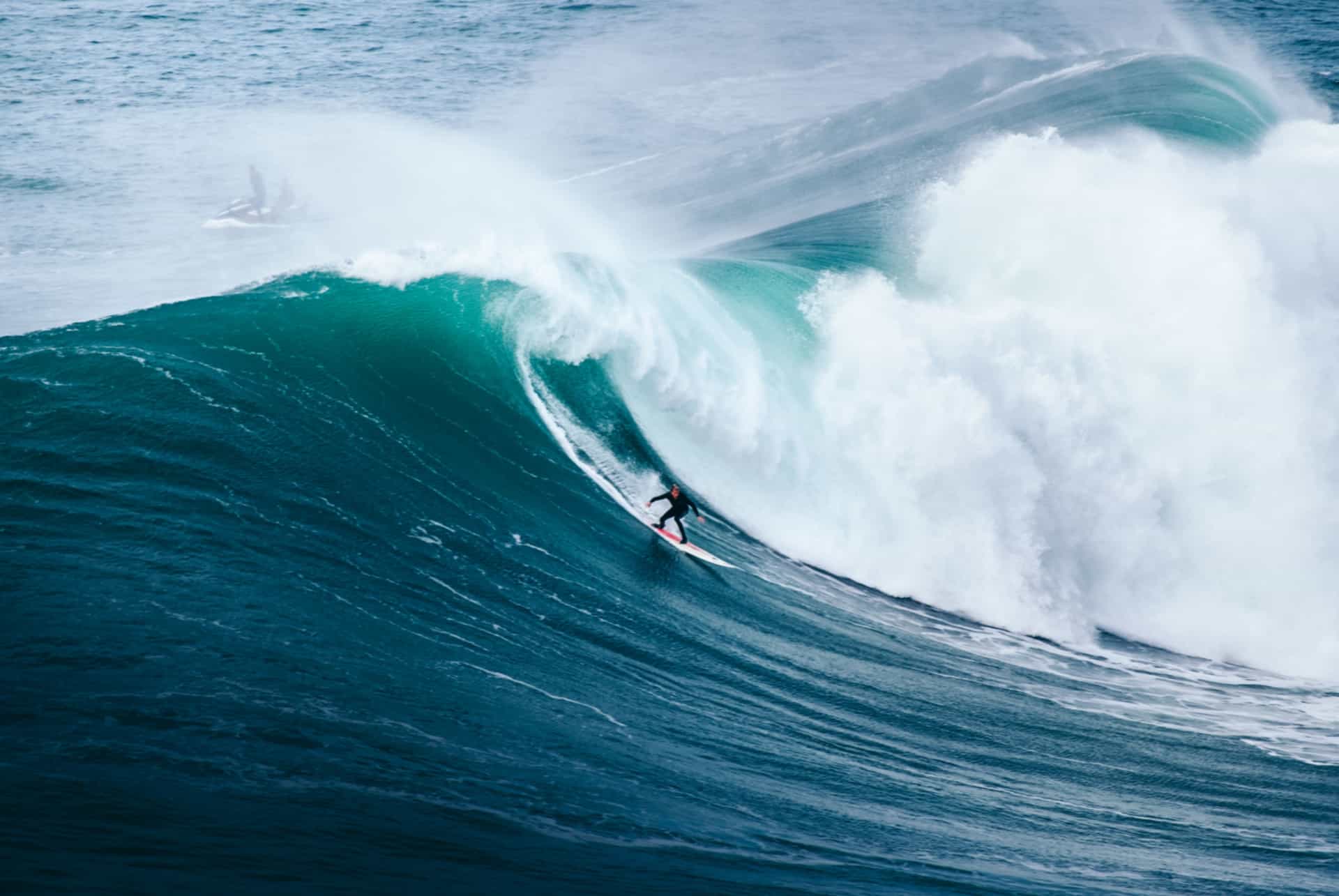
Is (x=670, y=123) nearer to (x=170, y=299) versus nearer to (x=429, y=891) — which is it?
(x=170, y=299)

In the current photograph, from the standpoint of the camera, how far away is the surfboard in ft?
47.7

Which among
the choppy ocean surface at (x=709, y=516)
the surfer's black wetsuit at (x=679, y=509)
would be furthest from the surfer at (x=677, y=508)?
the choppy ocean surface at (x=709, y=516)

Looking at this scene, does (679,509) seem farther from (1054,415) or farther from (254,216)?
(254,216)

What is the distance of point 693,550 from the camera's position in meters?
14.6

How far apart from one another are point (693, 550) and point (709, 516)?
1.21 m

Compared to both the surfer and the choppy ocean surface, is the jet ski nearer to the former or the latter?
the choppy ocean surface

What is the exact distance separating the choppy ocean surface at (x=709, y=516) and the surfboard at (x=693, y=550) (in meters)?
0.19

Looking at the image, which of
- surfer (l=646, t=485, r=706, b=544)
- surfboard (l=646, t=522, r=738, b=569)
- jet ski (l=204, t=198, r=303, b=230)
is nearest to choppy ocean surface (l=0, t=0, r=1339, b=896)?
surfboard (l=646, t=522, r=738, b=569)

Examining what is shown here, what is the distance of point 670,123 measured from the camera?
114ft

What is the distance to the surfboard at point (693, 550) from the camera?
14.5 m

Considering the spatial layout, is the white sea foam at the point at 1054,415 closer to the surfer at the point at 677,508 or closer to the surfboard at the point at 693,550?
the surfboard at the point at 693,550

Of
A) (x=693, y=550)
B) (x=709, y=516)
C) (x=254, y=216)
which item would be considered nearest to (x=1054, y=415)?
(x=709, y=516)

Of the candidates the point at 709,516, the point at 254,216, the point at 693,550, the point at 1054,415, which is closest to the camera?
the point at 693,550

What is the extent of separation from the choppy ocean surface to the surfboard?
0.19 meters
